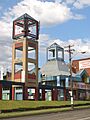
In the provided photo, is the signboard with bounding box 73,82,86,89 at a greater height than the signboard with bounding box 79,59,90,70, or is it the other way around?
the signboard with bounding box 79,59,90,70

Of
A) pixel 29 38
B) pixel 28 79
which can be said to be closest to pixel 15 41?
pixel 29 38

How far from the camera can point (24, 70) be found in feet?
225

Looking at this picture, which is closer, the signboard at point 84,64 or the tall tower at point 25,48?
the tall tower at point 25,48

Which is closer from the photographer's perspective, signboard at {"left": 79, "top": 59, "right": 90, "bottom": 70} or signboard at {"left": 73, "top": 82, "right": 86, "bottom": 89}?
signboard at {"left": 73, "top": 82, "right": 86, "bottom": 89}

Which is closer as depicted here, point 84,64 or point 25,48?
point 25,48

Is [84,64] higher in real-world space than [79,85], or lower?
higher

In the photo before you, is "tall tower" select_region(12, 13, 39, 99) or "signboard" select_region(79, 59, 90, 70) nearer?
"tall tower" select_region(12, 13, 39, 99)

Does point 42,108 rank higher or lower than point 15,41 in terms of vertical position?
lower

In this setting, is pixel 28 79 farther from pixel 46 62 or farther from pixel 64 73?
pixel 46 62

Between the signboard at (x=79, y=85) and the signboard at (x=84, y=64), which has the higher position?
the signboard at (x=84, y=64)

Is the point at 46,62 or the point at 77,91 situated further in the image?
the point at 46,62

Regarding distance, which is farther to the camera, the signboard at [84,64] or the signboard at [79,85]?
Answer: the signboard at [84,64]

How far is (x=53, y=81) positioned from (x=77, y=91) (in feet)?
26.1

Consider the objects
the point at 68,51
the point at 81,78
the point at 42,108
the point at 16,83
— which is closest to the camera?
the point at 42,108
